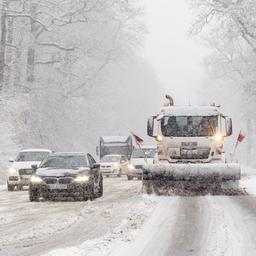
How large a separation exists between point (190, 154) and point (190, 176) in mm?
1408

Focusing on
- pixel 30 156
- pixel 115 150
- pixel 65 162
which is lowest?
pixel 115 150

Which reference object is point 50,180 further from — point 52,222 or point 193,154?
point 52,222

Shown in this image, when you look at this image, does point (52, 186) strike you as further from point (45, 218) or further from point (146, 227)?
point (146, 227)

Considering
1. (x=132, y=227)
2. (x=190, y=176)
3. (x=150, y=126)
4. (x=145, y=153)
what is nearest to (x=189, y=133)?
(x=150, y=126)

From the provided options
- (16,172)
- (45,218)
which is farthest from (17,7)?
(45,218)

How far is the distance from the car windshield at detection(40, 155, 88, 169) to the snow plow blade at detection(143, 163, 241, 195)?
2026 mm

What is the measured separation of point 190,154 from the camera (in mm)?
20391

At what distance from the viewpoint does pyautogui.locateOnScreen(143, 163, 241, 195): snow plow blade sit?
19.1m

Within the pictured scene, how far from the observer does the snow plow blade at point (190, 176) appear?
752 inches

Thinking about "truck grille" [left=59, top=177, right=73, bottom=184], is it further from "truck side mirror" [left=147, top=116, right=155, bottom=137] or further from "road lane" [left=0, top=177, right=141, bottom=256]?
"truck side mirror" [left=147, top=116, right=155, bottom=137]

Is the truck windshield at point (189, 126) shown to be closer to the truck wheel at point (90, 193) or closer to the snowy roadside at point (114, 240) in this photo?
the truck wheel at point (90, 193)

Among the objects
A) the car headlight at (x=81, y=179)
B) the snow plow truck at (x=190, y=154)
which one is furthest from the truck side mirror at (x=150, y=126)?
the car headlight at (x=81, y=179)

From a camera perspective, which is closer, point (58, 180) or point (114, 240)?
point (114, 240)

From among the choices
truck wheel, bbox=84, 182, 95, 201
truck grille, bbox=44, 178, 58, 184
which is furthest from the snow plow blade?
truck grille, bbox=44, 178, 58, 184
